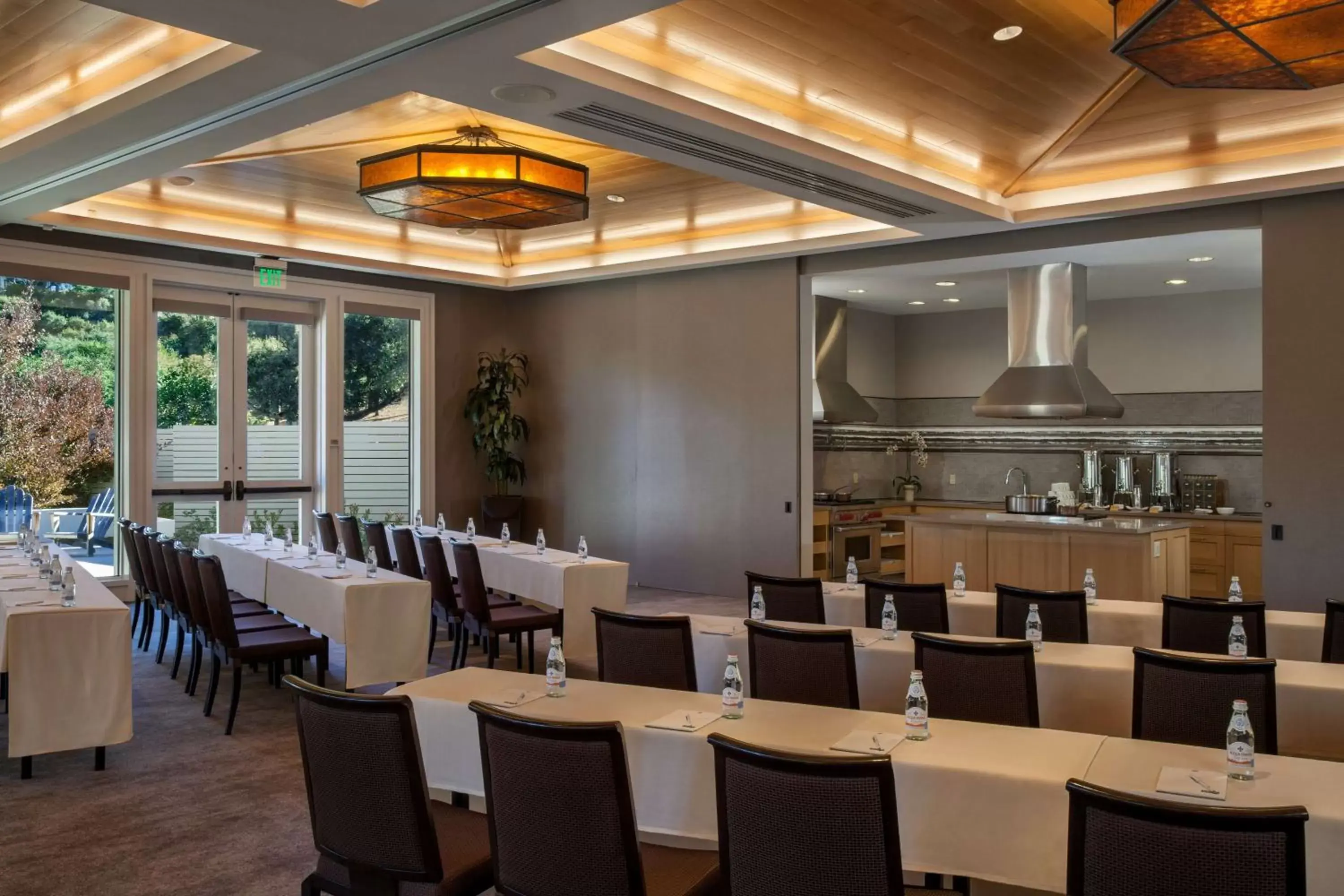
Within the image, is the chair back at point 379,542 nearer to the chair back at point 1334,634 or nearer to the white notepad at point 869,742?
the white notepad at point 869,742

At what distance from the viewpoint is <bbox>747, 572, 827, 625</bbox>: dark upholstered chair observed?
534 centimetres

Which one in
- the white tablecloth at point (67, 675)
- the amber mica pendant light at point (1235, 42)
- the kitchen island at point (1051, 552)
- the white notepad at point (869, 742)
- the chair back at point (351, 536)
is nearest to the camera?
the white notepad at point (869, 742)

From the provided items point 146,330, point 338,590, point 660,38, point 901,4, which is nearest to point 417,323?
point 146,330

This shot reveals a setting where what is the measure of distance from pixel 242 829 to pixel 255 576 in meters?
3.35

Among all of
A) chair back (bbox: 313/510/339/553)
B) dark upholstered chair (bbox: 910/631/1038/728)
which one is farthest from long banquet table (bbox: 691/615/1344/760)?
chair back (bbox: 313/510/339/553)

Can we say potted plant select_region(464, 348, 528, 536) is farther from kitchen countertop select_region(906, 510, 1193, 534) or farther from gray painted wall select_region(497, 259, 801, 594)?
kitchen countertop select_region(906, 510, 1193, 534)

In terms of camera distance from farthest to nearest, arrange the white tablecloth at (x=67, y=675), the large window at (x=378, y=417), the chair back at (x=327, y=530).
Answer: the large window at (x=378, y=417) < the chair back at (x=327, y=530) < the white tablecloth at (x=67, y=675)

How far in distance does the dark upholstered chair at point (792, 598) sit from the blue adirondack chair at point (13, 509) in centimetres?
680

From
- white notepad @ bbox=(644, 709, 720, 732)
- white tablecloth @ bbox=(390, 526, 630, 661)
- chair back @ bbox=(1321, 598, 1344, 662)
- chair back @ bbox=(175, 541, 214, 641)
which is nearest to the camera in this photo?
white notepad @ bbox=(644, 709, 720, 732)

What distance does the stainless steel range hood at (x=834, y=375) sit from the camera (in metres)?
10.8

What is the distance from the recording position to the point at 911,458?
1328 cm

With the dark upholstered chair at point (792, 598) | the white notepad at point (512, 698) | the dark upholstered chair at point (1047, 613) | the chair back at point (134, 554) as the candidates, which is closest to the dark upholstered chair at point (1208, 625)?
the dark upholstered chair at point (1047, 613)

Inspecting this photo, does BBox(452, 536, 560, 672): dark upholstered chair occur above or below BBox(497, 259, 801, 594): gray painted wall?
below

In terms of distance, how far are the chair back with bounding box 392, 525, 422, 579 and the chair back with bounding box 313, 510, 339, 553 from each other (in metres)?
1.12
